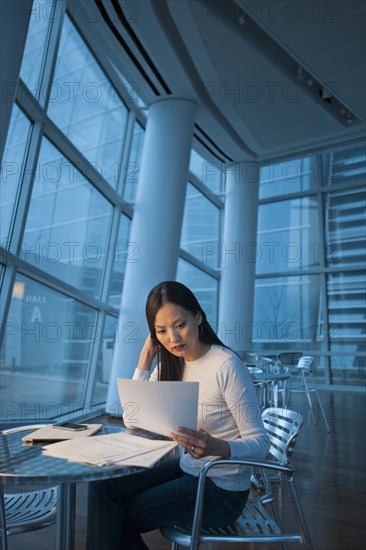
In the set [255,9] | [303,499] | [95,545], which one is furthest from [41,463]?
[255,9]

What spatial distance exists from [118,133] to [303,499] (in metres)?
4.39

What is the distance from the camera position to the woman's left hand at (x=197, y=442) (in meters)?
1.03

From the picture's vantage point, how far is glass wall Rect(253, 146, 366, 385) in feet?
27.7

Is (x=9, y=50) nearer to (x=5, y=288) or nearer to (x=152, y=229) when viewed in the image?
(x=5, y=288)

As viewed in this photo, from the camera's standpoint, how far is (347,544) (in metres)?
1.87

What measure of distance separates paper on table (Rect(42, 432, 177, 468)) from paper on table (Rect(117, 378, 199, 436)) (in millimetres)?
55

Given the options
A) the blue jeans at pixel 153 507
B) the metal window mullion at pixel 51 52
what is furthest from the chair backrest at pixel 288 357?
the blue jeans at pixel 153 507

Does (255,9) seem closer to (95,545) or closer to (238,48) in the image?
(238,48)


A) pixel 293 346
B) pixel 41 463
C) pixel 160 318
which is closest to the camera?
pixel 41 463

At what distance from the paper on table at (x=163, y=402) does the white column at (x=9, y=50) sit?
187cm

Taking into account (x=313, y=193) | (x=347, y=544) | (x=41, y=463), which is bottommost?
(x=347, y=544)

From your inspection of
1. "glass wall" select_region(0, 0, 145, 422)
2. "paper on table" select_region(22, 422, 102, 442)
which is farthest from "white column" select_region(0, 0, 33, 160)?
"paper on table" select_region(22, 422, 102, 442)

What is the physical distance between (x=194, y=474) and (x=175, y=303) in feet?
1.68

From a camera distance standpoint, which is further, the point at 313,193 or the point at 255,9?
the point at 313,193
